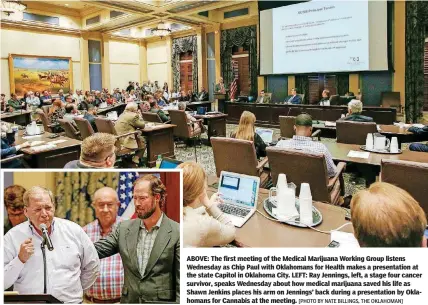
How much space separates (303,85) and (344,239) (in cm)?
863

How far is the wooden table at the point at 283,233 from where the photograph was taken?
4.57 feet

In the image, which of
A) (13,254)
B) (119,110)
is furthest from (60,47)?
(13,254)

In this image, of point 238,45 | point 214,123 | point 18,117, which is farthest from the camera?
point 238,45

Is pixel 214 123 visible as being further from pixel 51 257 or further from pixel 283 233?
pixel 51 257

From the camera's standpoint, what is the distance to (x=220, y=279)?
54.4 inches

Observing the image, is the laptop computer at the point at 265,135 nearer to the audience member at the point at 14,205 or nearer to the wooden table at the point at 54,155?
the wooden table at the point at 54,155

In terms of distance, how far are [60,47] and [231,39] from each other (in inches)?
224

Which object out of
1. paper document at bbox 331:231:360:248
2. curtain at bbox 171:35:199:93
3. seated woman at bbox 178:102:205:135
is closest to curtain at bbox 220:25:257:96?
curtain at bbox 171:35:199:93

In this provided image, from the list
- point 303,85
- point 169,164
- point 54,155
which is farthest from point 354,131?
point 303,85

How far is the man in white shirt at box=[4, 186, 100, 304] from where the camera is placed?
1279 mm

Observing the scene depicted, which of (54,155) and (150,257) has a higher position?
(54,155)

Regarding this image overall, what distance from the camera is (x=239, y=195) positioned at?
1.80 metres

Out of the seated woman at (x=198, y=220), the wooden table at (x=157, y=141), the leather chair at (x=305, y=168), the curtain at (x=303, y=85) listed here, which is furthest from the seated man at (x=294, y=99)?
the seated woman at (x=198, y=220)

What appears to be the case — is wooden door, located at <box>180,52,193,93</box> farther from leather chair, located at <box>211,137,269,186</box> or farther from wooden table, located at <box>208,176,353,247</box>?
wooden table, located at <box>208,176,353,247</box>
